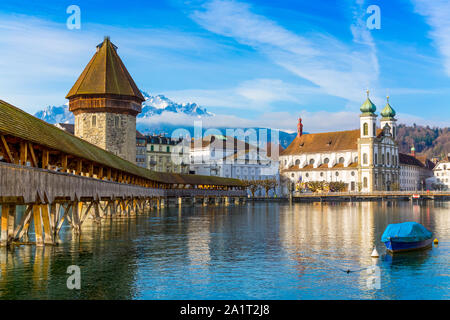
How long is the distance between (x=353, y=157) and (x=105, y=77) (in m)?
98.3

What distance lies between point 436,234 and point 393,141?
12450 cm

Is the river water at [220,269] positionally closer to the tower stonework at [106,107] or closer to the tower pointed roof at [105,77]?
the tower stonework at [106,107]

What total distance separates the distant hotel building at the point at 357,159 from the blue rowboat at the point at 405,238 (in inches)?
4689

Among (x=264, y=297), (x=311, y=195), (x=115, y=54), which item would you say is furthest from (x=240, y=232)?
(x=311, y=195)

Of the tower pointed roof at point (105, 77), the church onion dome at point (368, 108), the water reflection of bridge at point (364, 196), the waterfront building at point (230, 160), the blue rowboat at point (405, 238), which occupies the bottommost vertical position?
the blue rowboat at point (405, 238)

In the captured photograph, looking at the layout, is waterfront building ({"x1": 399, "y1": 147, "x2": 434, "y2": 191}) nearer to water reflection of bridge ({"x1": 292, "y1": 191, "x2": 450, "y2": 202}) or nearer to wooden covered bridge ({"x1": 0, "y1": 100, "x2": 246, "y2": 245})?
water reflection of bridge ({"x1": 292, "y1": 191, "x2": 450, "y2": 202})

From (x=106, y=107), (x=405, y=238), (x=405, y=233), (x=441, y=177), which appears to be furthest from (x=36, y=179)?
(x=441, y=177)

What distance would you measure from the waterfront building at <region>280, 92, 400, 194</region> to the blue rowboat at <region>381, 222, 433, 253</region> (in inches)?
4733

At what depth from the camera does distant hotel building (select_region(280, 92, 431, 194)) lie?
15412 centimetres

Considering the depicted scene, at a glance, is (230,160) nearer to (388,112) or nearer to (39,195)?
(388,112)

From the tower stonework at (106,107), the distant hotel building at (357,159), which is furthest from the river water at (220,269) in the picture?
the distant hotel building at (357,159)

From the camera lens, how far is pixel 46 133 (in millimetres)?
28875

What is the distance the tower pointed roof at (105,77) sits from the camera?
78.9 m

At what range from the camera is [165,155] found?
138m
